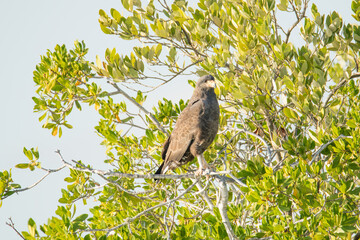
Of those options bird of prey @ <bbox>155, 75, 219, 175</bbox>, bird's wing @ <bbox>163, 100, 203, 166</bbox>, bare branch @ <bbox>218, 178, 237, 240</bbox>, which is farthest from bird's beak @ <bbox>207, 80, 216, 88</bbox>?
bare branch @ <bbox>218, 178, 237, 240</bbox>

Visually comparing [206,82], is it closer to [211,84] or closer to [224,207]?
[211,84]

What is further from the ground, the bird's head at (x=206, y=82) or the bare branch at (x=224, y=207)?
the bird's head at (x=206, y=82)

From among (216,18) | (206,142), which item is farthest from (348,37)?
(206,142)

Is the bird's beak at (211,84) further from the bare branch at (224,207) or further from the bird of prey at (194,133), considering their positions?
the bare branch at (224,207)

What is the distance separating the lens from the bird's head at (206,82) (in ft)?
20.3

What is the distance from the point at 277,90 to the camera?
5160 mm

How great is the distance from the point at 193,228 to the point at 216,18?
283 cm

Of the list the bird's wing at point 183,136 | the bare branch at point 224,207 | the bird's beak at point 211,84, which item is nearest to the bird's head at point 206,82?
the bird's beak at point 211,84

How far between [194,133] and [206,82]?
83 cm

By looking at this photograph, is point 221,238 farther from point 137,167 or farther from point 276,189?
point 137,167

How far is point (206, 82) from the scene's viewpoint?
6.27m

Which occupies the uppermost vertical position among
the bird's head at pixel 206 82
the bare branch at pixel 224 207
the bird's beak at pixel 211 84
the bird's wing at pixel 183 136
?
the bird's head at pixel 206 82

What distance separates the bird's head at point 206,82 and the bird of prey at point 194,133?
0.01 meters

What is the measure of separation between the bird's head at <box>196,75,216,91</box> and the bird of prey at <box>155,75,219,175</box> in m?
0.01
